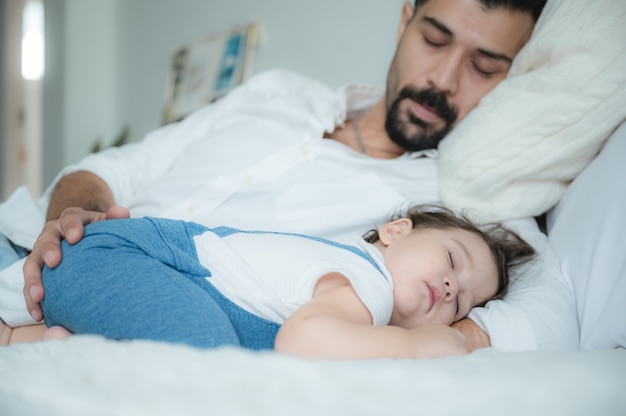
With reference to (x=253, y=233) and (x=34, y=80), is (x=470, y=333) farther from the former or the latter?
(x=34, y=80)

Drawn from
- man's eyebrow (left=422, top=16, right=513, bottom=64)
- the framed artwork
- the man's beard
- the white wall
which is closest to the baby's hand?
the man's beard

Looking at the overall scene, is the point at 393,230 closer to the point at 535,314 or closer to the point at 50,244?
the point at 535,314

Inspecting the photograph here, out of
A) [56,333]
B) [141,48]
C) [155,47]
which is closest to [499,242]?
[56,333]

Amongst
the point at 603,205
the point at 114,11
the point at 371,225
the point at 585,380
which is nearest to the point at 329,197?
the point at 371,225

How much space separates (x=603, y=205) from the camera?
97cm

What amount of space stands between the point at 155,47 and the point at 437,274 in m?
2.71

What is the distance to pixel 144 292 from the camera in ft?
2.35

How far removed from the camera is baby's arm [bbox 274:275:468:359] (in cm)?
65

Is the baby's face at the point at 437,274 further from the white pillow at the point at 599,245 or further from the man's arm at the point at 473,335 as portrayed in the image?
the white pillow at the point at 599,245

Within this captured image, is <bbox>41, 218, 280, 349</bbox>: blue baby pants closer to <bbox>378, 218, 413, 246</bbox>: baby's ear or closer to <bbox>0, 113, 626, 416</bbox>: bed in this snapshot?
<bbox>0, 113, 626, 416</bbox>: bed

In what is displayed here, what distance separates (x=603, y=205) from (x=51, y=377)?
3.05ft

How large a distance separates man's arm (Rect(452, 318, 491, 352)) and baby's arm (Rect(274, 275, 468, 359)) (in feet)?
0.48

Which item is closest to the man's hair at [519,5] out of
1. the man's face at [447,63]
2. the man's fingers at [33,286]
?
the man's face at [447,63]

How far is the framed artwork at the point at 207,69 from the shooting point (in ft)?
8.04
